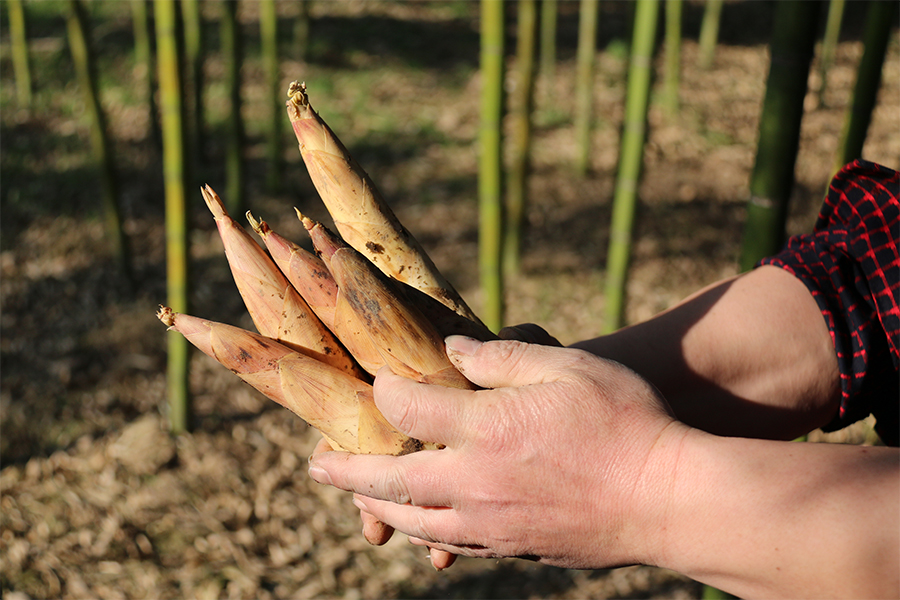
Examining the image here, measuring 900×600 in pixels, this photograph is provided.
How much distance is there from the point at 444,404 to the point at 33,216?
4.67 meters

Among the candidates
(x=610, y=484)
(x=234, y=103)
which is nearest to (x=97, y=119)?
(x=234, y=103)

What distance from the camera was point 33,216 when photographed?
4.59 metres

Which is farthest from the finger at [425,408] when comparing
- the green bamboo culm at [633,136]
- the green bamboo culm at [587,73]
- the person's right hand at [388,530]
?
the green bamboo culm at [587,73]

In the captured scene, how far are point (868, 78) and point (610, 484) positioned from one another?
1.75 m

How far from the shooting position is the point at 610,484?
34.3 inches

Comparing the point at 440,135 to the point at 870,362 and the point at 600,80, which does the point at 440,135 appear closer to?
the point at 600,80

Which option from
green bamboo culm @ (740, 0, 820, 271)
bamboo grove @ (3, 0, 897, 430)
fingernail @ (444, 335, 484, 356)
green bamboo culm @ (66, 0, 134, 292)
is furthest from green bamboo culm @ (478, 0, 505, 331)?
green bamboo culm @ (66, 0, 134, 292)

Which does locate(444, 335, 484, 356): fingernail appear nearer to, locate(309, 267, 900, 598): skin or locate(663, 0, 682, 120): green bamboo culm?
locate(309, 267, 900, 598): skin

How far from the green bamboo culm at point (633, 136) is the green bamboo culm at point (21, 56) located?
4763 millimetres

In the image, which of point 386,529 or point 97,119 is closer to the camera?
point 386,529

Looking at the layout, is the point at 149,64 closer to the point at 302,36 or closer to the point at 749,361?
the point at 302,36

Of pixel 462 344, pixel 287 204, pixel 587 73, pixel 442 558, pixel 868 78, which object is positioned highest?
pixel 868 78

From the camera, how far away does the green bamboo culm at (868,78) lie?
1911 millimetres

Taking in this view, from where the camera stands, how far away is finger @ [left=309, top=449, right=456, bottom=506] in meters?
0.94
